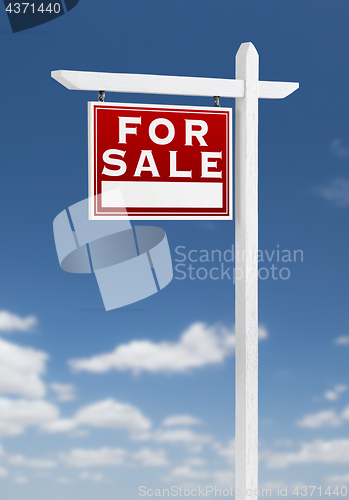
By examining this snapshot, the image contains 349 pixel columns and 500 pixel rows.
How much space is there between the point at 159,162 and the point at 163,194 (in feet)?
0.40

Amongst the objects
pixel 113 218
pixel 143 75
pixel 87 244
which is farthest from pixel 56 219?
pixel 143 75

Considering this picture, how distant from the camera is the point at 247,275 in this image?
1.85 meters

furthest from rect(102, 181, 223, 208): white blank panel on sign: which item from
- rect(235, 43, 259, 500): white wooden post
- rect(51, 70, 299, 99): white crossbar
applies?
rect(51, 70, 299, 99): white crossbar

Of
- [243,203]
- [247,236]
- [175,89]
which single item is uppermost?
[175,89]

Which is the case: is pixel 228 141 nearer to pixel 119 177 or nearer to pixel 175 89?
pixel 175 89

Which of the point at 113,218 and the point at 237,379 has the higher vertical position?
the point at 113,218

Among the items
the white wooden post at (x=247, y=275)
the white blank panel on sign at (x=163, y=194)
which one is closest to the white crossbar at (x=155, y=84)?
the white wooden post at (x=247, y=275)

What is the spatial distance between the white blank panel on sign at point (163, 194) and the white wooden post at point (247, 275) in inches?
4.4

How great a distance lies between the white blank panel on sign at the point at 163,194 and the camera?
70.1 inches

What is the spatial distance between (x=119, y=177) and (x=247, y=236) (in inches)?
21.1

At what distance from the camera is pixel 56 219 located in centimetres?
231

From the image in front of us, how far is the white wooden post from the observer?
→ 6.04ft

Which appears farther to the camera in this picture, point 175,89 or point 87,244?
point 87,244

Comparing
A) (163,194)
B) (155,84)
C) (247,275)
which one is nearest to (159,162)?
(163,194)
